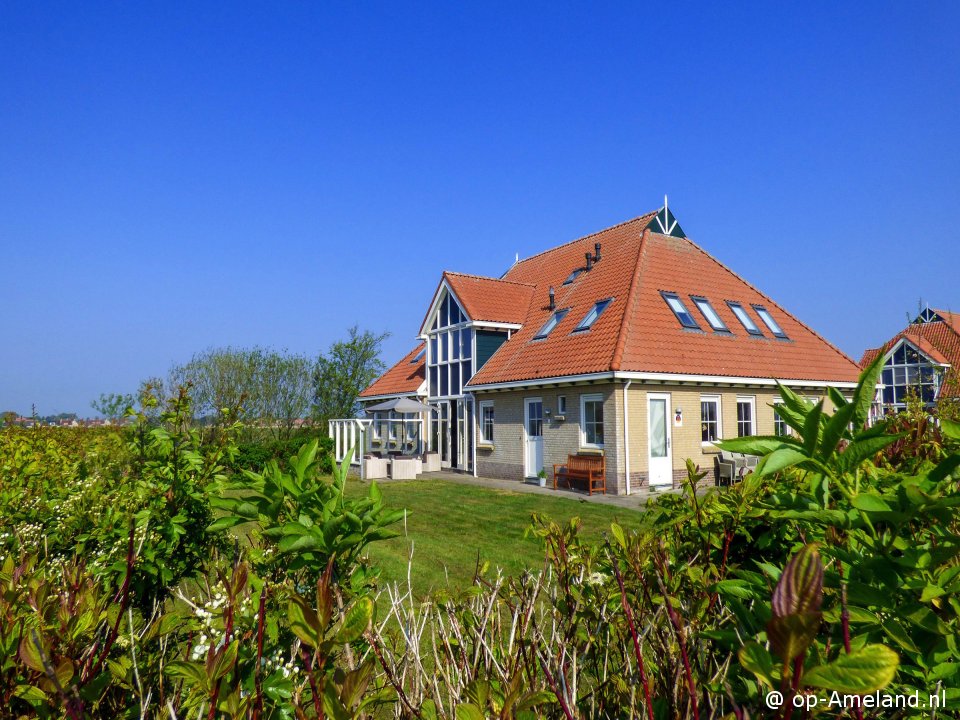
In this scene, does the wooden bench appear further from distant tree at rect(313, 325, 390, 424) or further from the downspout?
distant tree at rect(313, 325, 390, 424)

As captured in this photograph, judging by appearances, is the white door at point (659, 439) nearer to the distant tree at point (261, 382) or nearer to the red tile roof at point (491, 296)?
the red tile roof at point (491, 296)

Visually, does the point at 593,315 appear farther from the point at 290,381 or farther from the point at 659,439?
the point at 290,381

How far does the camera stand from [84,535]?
156 inches

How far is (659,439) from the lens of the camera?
1809 centimetres

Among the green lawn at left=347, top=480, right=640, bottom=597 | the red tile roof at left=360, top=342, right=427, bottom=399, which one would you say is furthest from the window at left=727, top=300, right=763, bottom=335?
the red tile roof at left=360, top=342, right=427, bottom=399

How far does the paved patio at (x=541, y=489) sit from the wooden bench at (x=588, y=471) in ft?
1.17

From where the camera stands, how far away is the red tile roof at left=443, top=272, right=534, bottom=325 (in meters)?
23.7

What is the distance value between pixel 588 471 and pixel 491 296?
9.50 metres

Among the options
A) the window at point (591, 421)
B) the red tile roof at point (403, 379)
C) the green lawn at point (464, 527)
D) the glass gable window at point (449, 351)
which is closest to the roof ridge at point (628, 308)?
the window at point (591, 421)

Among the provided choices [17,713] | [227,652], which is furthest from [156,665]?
[227,652]

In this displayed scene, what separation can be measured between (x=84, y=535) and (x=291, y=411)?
97.8 feet

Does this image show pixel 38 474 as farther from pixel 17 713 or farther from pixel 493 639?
pixel 493 639

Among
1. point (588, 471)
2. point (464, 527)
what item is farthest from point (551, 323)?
point (464, 527)

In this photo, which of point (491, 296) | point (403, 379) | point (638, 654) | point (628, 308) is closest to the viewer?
point (638, 654)
